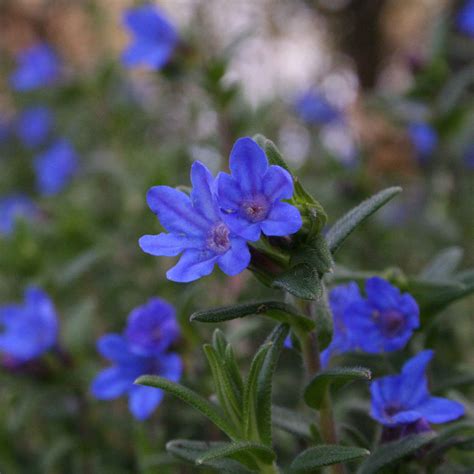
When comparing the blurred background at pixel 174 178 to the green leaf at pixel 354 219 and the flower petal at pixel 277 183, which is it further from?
the flower petal at pixel 277 183

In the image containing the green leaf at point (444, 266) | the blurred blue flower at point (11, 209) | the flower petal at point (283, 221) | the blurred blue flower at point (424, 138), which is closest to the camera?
the flower petal at point (283, 221)

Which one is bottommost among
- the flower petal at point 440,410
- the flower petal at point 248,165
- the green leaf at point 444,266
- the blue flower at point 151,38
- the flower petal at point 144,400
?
the flower petal at point 440,410

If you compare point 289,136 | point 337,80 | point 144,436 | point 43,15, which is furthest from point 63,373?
point 43,15

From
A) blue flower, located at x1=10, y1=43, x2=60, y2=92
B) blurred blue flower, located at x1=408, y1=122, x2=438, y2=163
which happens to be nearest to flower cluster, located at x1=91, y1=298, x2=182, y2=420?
blurred blue flower, located at x1=408, y1=122, x2=438, y2=163

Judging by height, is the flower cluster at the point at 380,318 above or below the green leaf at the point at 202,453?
above

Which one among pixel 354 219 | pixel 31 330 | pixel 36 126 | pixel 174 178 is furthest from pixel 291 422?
pixel 36 126

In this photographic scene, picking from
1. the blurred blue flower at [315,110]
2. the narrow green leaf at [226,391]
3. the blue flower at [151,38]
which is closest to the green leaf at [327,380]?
the narrow green leaf at [226,391]

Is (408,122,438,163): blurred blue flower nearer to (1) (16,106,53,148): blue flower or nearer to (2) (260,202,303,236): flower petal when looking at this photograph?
(2) (260,202,303,236): flower petal

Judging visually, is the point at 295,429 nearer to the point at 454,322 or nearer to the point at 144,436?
the point at 144,436
